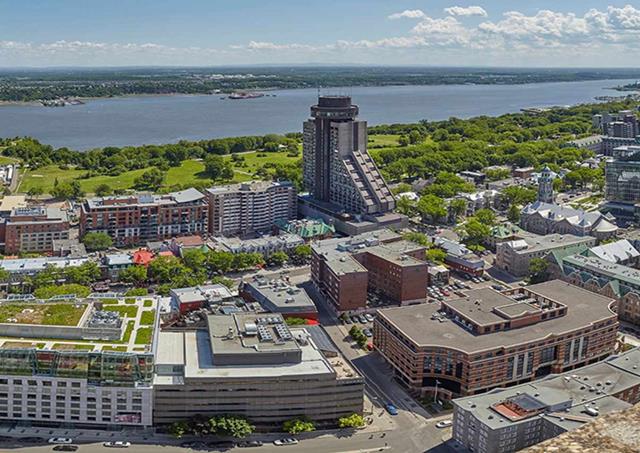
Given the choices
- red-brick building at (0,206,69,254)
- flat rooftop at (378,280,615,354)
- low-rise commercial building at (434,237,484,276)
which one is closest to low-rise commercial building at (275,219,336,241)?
low-rise commercial building at (434,237,484,276)

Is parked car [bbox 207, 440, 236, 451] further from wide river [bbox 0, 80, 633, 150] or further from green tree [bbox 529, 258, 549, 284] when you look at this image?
wide river [bbox 0, 80, 633, 150]

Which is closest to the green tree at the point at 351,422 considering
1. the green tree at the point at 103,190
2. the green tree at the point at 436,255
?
the green tree at the point at 436,255

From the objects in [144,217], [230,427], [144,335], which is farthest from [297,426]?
[144,217]

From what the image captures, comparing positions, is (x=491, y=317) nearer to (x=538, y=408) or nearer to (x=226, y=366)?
(x=538, y=408)

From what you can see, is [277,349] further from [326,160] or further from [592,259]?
[326,160]

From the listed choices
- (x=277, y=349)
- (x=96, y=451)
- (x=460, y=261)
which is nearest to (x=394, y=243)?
(x=460, y=261)

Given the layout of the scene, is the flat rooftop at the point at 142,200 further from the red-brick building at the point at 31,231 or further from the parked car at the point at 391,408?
the parked car at the point at 391,408
